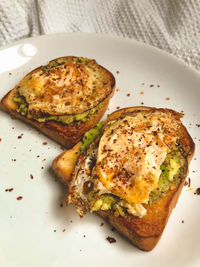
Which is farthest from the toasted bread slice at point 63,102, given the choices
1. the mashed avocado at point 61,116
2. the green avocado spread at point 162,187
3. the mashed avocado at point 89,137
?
the green avocado spread at point 162,187

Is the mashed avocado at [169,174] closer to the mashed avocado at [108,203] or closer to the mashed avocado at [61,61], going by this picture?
the mashed avocado at [108,203]

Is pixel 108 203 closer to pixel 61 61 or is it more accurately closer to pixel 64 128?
pixel 64 128

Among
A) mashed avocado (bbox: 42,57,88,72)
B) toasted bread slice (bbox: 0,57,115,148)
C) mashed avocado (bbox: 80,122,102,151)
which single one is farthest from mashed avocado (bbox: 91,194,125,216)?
mashed avocado (bbox: 42,57,88,72)

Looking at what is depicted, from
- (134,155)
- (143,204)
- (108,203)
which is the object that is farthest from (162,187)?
(108,203)

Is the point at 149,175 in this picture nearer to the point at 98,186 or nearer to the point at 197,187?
the point at 98,186

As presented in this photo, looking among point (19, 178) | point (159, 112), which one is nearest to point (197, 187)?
point (159, 112)

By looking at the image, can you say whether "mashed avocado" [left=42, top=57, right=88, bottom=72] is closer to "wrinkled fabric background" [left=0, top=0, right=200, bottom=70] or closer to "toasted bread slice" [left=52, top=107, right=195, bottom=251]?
"wrinkled fabric background" [left=0, top=0, right=200, bottom=70]
